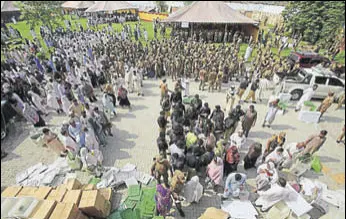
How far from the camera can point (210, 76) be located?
1073 centimetres

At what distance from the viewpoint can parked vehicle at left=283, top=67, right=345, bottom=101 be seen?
967 centimetres

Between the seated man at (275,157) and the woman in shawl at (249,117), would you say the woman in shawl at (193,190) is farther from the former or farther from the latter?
the woman in shawl at (249,117)

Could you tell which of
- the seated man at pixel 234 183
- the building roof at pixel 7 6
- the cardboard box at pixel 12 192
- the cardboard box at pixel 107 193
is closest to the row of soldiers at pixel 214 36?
the building roof at pixel 7 6

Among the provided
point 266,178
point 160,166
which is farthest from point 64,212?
point 266,178

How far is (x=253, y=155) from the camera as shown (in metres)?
5.88

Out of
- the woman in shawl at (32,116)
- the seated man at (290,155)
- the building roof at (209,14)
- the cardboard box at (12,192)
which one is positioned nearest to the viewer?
the cardboard box at (12,192)

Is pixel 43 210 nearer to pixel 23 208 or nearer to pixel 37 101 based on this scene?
pixel 23 208

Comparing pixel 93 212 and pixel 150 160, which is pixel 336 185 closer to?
pixel 150 160

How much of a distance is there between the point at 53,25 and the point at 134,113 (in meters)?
4.91

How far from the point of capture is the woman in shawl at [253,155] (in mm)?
5734

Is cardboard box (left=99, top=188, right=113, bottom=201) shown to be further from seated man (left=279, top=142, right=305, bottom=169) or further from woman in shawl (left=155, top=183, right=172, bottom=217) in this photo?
seated man (left=279, top=142, right=305, bottom=169)

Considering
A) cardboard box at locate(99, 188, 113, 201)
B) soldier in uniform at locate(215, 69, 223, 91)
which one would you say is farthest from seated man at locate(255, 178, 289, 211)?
soldier in uniform at locate(215, 69, 223, 91)

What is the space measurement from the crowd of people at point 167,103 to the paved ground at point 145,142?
433mm

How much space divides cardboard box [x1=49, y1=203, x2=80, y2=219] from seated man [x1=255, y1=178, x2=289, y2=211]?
13.5 ft
